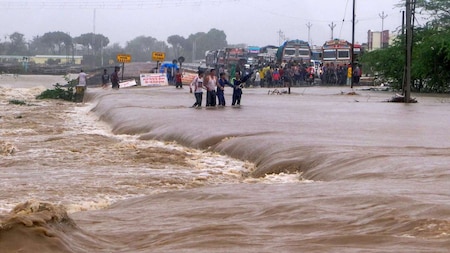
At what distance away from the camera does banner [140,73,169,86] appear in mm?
48719

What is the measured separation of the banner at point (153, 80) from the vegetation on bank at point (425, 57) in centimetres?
1226

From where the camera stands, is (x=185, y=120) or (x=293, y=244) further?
(x=185, y=120)

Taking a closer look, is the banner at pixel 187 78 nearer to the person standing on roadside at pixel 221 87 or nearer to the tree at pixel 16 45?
the person standing on roadside at pixel 221 87

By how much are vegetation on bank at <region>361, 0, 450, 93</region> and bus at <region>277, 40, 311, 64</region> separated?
19.3 meters

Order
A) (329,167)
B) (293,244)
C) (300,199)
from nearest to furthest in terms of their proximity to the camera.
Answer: (293,244)
(300,199)
(329,167)

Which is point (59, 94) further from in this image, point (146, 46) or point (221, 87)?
point (146, 46)

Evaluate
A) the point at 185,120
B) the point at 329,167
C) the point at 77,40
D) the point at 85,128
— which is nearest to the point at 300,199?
the point at 329,167

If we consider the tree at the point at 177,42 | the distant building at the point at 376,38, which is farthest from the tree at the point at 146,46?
the distant building at the point at 376,38

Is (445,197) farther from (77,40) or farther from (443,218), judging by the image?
(77,40)

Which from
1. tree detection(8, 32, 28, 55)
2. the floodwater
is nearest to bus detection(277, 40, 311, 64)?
the floodwater

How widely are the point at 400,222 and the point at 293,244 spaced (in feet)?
3.63

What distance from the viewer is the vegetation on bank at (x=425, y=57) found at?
38344 millimetres

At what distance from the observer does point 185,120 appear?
21.0m

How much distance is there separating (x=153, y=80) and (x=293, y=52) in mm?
18713
